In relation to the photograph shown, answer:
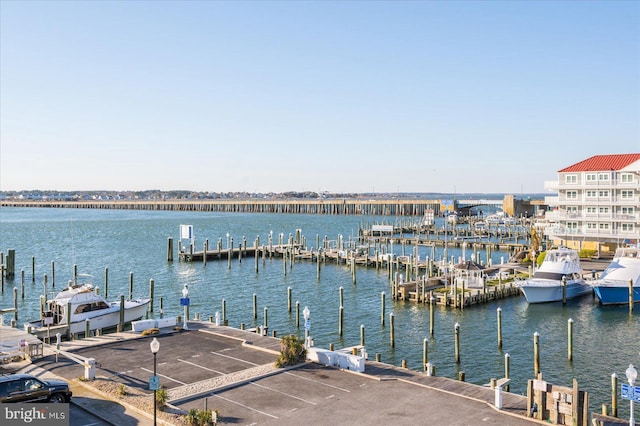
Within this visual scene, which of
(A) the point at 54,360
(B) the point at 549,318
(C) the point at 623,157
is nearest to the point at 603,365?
(B) the point at 549,318

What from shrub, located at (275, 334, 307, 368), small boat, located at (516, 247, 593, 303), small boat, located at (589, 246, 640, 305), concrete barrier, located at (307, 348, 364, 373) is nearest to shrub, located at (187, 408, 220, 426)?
shrub, located at (275, 334, 307, 368)

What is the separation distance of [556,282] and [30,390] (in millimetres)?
45814

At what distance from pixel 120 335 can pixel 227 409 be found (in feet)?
47.9

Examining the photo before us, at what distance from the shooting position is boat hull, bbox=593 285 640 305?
52188mm

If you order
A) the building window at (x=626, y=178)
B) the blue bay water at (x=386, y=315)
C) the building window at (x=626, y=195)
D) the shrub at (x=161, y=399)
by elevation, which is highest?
the building window at (x=626, y=178)

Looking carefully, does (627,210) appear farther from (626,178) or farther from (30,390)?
(30,390)

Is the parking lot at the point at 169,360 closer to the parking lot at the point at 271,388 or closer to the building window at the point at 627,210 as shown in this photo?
the parking lot at the point at 271,388

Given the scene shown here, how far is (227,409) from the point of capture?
74.6 feet

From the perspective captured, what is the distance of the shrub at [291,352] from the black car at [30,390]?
9500mm

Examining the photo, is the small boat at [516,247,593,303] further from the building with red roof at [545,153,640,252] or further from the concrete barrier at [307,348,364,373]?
the concrete barrier at [307,348,364,373]

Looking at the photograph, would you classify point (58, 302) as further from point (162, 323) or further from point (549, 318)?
point (549, 318)

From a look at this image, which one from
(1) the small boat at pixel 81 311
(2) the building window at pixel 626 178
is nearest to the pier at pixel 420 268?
(2) the building window at pixel 626 178

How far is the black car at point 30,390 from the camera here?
2141 centimetres

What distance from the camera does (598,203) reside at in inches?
2904
